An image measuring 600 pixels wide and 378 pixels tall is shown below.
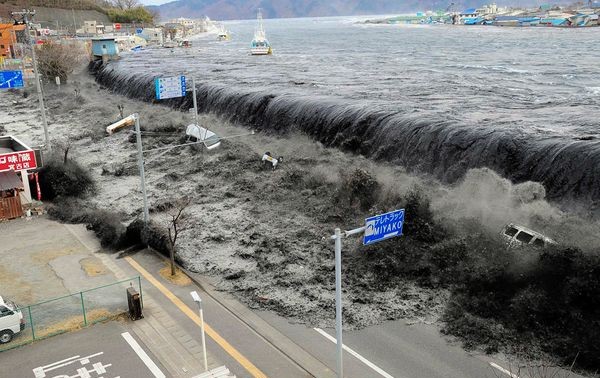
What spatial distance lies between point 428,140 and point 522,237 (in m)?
13.4

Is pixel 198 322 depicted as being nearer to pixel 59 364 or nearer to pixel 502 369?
pixel 59 364

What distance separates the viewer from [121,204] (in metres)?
35.0

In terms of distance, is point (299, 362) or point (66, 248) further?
point (66, 248)

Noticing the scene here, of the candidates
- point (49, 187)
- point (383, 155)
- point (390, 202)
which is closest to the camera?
point (390, 202)

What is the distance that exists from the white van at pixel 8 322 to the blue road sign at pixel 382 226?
12.1 meters

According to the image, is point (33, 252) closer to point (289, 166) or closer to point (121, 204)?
point (121, 204)

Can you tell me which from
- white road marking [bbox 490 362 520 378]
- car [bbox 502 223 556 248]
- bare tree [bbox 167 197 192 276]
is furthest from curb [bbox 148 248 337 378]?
car [bbox 502 223 556 248]

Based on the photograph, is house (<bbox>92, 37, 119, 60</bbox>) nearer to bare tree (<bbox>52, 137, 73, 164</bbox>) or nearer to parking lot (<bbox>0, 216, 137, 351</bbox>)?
bare tree (<bbox>52, 137, 73, 164</bbox>)

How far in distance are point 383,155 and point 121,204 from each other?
689 inches

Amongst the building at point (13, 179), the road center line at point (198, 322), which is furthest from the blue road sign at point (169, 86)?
the road center line at point (198, 322)

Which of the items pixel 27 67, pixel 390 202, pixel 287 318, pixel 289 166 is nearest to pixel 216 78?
pixel 27 67

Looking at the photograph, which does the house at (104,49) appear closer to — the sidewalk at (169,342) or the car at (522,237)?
the sidewalk at (169,342)

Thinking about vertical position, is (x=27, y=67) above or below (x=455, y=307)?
above

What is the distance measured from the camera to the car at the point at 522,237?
22812mm
